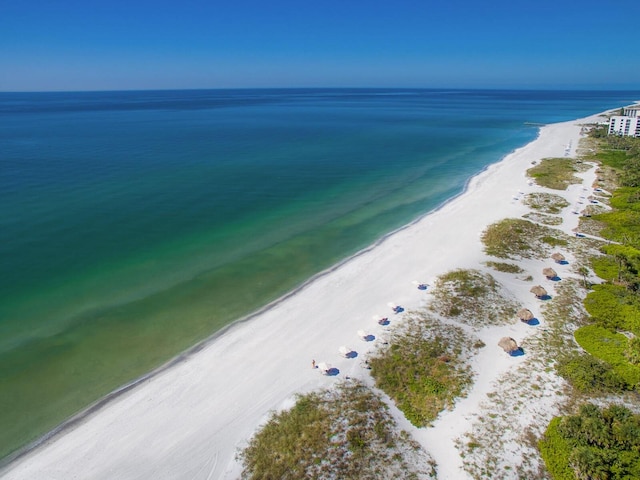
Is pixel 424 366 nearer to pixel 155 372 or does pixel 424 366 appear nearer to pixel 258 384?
pixel 258 384

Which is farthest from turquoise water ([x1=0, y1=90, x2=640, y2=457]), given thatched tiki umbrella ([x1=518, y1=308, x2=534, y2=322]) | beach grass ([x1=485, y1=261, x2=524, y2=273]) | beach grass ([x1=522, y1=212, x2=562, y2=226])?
thatched tiki umbrella ([x1=518, y1=308, x2=534, y2=322])

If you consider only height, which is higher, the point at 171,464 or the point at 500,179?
the point at 500,179

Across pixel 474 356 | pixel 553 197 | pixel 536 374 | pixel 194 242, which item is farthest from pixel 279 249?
pixel 553 197

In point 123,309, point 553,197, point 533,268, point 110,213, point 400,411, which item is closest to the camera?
point 400,411

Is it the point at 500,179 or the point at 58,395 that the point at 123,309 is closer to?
the point at 58,395

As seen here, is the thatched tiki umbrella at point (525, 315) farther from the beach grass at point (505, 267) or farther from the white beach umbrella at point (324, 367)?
the white beach umbrella at point (324, 367)

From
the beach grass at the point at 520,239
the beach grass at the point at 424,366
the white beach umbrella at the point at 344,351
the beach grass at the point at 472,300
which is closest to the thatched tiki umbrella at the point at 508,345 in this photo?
the beach grass at the point at 424,366

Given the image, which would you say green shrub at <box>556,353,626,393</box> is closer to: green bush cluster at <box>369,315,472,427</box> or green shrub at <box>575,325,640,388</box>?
green shrub at <box>575,325,640,388</box>
